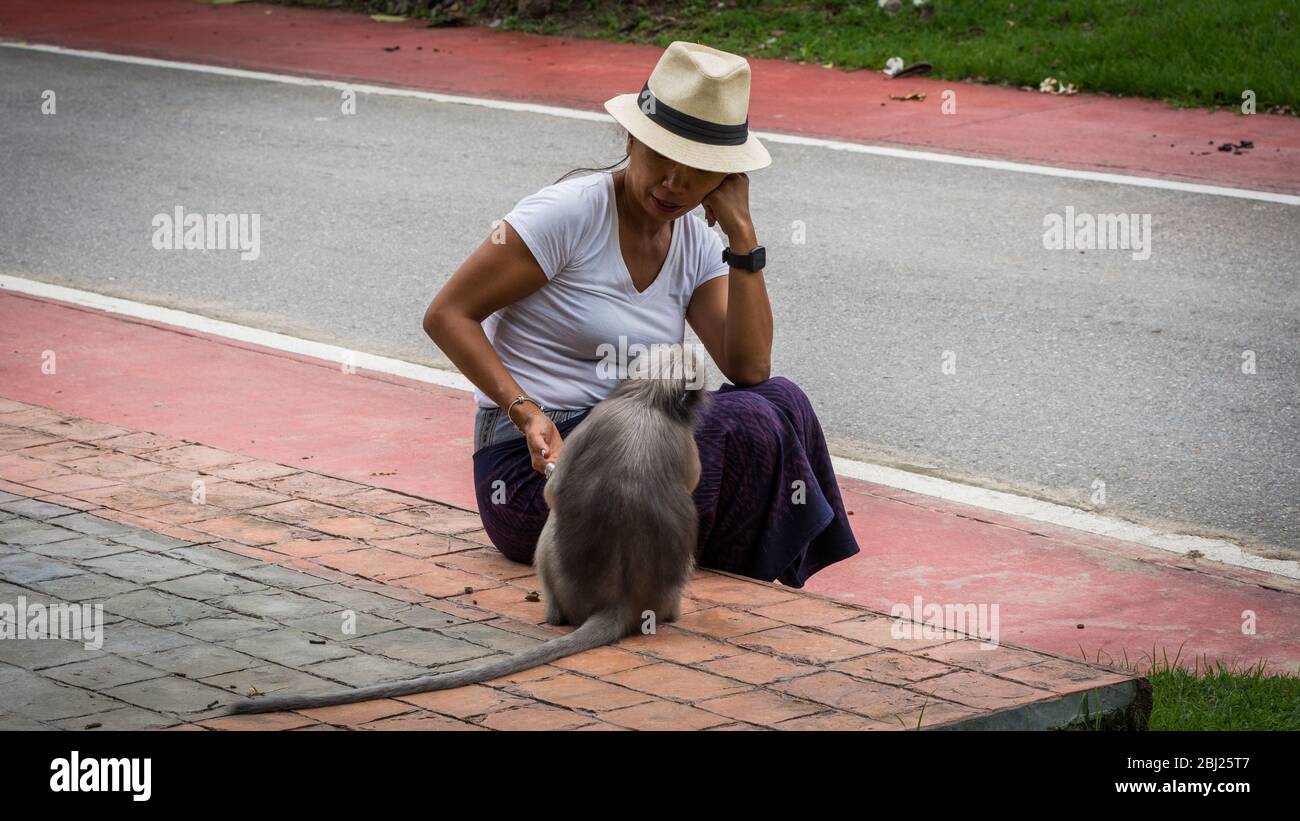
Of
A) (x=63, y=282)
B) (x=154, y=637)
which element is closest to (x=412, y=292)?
(x=63, y=282)

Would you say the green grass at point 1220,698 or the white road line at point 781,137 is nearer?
the green grass at point 1220,698

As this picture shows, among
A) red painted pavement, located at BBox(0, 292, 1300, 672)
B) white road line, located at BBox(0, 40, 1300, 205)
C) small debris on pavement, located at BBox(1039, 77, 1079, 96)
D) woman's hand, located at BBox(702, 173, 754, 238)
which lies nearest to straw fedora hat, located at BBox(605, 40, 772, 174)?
woman's hand, located at BBox(702, 173, 754, 238)

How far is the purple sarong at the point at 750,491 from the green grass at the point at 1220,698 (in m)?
1.00

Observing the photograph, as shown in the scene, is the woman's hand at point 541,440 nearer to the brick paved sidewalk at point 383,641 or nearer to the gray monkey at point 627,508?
the gray monkey at point 627,508

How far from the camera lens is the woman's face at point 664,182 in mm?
4730

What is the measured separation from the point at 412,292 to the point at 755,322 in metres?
4.47

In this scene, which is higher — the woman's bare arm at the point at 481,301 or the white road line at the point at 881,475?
the woman's bare arm at the point at 481,301

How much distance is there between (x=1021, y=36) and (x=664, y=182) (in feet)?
35.2

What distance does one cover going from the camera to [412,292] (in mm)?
9117

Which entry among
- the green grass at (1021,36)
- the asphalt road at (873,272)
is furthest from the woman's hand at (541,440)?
the green grass at (1021,36)

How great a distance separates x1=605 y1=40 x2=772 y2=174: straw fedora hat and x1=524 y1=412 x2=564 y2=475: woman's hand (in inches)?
33.0

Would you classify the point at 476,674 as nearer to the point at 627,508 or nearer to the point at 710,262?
the point at 627,508

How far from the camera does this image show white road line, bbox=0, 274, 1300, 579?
6.07m
